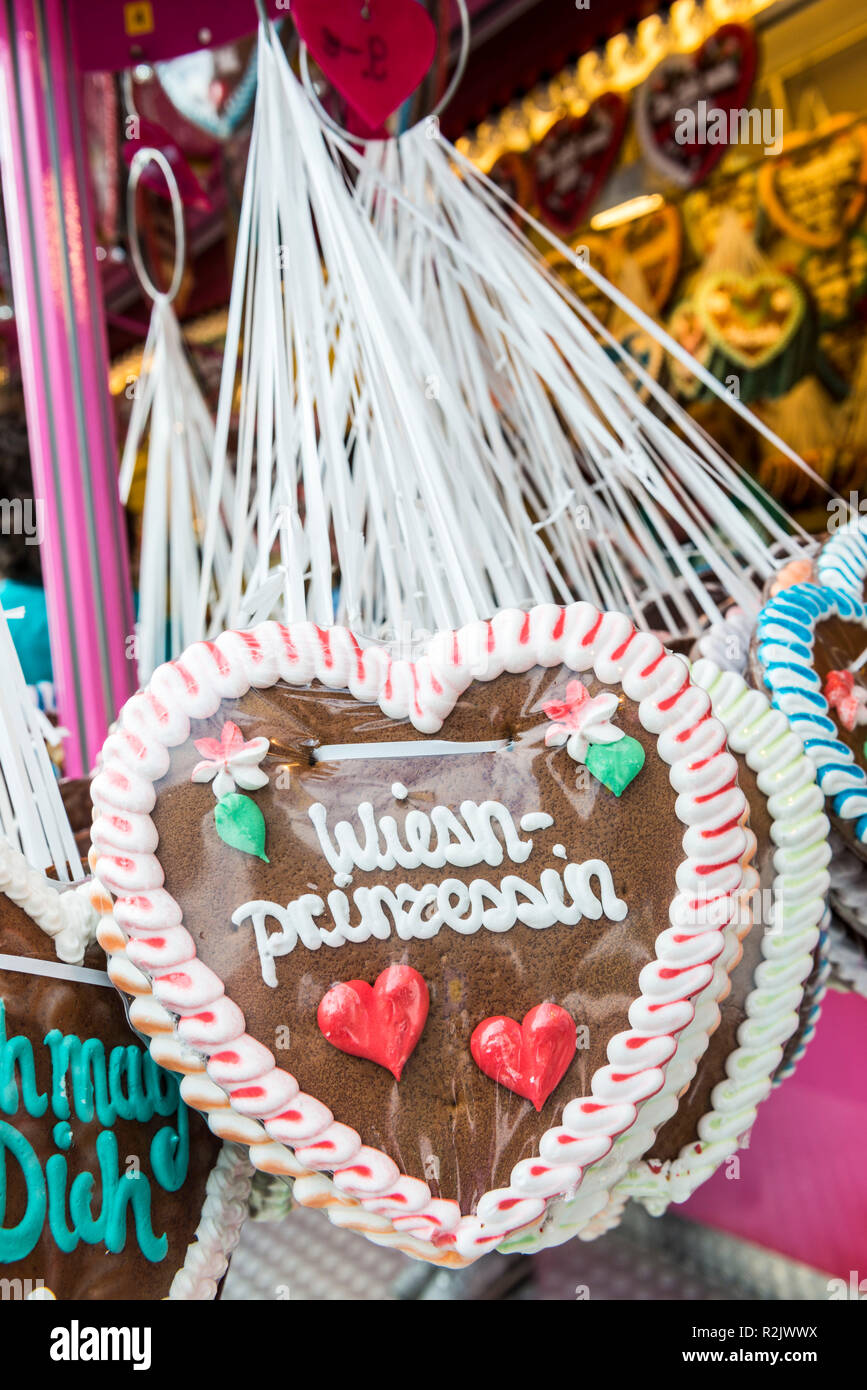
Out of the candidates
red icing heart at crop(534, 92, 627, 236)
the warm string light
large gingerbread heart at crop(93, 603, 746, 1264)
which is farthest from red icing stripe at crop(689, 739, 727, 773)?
red icing heart at crop(534, 92, 627, 236)

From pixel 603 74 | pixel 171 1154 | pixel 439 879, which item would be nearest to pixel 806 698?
pixel 439 879

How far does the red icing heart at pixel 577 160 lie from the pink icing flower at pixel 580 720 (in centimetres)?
241

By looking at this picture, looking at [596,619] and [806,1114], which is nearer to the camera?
[596,619]

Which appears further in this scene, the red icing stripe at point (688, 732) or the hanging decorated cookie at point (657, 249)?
the hanging decorated cookie at point (657, 249)

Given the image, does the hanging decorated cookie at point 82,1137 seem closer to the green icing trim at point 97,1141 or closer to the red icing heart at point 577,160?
the green icing trim at point 97,1141

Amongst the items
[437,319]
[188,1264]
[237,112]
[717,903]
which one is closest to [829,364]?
[237,112]

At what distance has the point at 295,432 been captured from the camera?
83 cm

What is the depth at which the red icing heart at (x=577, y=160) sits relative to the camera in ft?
8.41

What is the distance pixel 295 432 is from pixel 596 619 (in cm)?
34

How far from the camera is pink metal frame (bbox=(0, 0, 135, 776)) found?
41.2 inches

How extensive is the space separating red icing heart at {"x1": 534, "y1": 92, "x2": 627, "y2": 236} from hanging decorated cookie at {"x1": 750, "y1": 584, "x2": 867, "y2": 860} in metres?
2.17

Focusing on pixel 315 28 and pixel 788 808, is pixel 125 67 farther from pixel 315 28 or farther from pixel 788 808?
pixel 788 808

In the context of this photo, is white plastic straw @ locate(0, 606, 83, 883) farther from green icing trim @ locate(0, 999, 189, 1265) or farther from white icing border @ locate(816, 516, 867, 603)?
white icing border @ locate(816, 516, 867, 603)

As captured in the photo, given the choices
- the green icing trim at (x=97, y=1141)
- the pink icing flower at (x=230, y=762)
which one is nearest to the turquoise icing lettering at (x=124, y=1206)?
the green icing trim at (x=97, y=1141)
